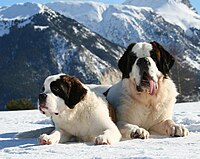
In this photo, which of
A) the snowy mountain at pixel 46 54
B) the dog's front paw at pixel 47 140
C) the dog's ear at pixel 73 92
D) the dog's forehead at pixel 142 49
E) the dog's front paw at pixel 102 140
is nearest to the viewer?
the dog's front paw at pixel 102 140

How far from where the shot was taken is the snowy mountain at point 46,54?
13000 centimetres

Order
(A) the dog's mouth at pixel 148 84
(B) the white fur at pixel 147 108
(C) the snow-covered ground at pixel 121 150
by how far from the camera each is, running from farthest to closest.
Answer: (B) the white fur at pixel 147 108, (A) the dog's mouth at pixel 148 84, (C) the snow-covered ground at pixel 121 150

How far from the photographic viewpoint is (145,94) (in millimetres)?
6457

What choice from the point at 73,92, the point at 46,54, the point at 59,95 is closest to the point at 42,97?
the point at 59,95

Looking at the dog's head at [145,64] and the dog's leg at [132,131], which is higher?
the dog's head at [145,64]

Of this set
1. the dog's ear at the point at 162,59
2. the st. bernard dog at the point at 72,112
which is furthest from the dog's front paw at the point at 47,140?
the dog's ear at the point at 162,59

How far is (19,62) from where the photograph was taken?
499 ft

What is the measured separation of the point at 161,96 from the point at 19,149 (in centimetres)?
196

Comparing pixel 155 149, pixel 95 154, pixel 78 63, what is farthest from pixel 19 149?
pixel 78 63

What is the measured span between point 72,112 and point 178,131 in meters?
1.31

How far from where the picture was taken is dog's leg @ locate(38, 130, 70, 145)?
19.2 ft

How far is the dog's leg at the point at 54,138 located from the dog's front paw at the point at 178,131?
4.19ft

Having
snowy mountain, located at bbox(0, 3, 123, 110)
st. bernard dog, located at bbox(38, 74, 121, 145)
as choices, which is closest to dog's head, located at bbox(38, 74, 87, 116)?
st. bernard dog, located at bbox(38, 74, 121, 145)

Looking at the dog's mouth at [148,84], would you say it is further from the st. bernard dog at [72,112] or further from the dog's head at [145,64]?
the st. bernard dog at [72,112]
